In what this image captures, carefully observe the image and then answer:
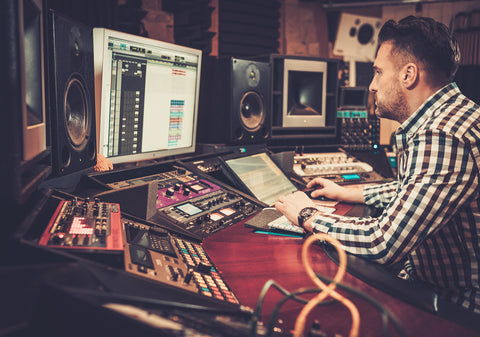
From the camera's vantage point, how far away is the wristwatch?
1.27m

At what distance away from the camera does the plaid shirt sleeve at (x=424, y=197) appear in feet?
3.43

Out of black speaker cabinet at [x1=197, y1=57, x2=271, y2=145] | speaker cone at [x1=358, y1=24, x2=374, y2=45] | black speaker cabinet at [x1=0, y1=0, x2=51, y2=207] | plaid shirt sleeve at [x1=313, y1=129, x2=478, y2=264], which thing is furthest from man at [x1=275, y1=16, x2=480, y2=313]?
speaker cone at [x1=358, y1=24, x2=374, y2=45]

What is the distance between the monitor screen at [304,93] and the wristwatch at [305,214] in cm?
124

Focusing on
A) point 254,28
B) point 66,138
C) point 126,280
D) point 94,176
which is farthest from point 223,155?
point 254,28

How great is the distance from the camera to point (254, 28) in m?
3.30

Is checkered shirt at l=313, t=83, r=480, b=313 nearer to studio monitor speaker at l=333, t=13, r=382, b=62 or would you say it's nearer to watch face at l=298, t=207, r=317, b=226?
watch face at l=298, t=207, r=317, b=226

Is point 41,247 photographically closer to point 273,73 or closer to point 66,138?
point 66,138

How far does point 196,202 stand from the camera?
1.43 m

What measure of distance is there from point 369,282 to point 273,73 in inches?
64.7

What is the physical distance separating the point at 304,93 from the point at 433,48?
1320mm

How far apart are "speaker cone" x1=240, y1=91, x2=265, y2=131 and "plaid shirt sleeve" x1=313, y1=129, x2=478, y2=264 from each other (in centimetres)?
122

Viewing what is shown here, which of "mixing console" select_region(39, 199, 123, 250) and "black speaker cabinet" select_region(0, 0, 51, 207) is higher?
"black speaker cabinet" select_region(0, 0, 51, 207)

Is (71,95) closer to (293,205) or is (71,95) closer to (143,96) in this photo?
(143,96)

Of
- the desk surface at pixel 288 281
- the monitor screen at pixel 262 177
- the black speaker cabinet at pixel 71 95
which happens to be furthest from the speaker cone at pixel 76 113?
the monitor screen at pixel 262 177
